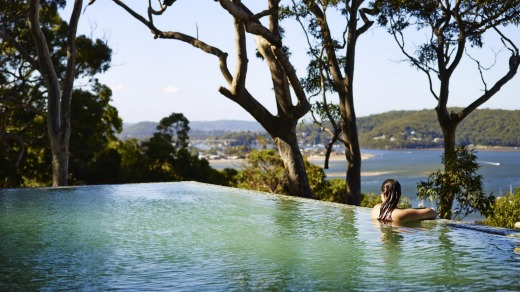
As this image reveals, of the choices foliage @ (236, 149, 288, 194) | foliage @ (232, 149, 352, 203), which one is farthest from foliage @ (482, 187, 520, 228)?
foliage @ (236, 149, 288, 194)

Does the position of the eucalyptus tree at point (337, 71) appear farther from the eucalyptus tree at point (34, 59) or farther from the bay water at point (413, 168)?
the bay water at point (413, 168)

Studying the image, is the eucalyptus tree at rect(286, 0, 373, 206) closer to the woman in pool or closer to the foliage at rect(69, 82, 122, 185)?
the woman in pool

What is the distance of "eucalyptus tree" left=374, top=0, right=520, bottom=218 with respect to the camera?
1355 centimetres

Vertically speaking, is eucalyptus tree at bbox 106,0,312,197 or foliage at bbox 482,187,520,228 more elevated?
eucalyptus tree at bbox 106,0,312,197

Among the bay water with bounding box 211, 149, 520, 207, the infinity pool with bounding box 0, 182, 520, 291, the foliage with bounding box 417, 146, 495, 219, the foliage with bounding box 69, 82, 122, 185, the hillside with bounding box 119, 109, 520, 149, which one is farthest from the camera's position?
the bay water with bounding box 211, 149, 520, 207

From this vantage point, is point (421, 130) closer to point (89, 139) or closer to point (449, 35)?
point (89, 139)

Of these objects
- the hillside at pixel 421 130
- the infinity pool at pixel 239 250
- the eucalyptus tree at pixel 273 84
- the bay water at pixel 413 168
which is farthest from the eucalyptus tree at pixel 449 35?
the bay water at pixel 413 168

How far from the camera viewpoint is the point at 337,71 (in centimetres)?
1317

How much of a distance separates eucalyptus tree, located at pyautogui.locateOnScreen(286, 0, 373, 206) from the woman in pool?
6.50m

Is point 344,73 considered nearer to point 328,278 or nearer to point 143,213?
point 143,213

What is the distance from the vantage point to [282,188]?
19.5 m

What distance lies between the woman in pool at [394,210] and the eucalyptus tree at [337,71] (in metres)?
6.50

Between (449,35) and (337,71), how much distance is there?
111 inches

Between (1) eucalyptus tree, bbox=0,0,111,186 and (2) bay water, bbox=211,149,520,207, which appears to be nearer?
(1) eucalyptus tree, bbox=0,0,111,186
